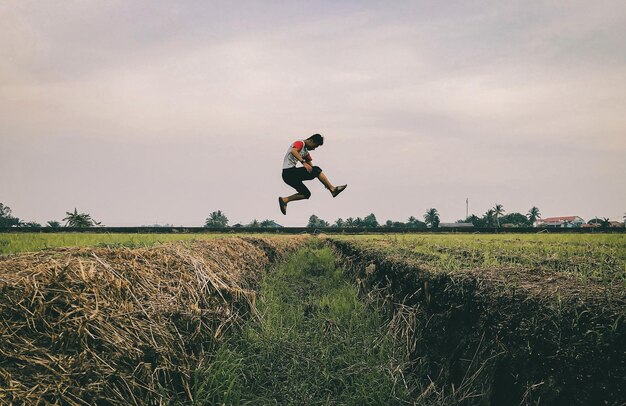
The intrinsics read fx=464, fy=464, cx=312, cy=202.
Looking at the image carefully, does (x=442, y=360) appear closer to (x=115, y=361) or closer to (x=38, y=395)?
(x=115, y=361)

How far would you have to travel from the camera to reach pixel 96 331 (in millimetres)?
3170

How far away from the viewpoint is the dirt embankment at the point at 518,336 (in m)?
2.35

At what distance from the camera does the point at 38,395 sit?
2.77 metres

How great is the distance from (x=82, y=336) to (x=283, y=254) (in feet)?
40.2

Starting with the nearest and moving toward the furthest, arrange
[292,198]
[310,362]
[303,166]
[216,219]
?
[310,362] → [303,166] → [292,198] → [216,219]

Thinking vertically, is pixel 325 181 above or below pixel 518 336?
above

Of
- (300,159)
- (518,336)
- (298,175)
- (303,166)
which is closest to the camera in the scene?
(518,336)

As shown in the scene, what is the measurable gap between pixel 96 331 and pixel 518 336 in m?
2.78

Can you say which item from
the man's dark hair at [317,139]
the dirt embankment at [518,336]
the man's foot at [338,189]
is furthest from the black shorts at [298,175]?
the dirt embankment at [518,336]

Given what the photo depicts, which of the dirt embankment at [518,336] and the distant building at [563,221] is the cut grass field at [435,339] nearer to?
the dirt embankment at [518,336]

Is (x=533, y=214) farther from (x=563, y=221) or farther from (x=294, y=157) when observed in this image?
A: (x=294, y=157)

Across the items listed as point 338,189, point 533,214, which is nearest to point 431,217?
point 533,214

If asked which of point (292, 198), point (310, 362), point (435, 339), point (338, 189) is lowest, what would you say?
point (310, 362)

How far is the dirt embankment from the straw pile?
2145 mm
